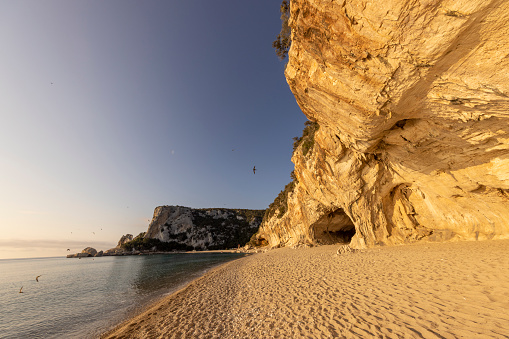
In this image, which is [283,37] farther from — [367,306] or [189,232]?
[189,232]

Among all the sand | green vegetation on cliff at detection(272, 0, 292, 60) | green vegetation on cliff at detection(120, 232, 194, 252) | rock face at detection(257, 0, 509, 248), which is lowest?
the sand

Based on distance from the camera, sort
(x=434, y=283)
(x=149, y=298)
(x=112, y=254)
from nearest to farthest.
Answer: (x=434, y=283) → (x=149, y=298) → (x=112, y=254)

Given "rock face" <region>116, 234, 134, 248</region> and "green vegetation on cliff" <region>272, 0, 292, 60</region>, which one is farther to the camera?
"rock face" <region>116, 234, 134, 248</region>

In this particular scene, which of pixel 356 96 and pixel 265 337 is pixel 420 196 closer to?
pixel 356 96

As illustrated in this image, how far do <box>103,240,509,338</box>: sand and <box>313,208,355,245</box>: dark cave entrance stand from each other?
2017 cm

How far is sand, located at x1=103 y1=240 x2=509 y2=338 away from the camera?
448 centimetres

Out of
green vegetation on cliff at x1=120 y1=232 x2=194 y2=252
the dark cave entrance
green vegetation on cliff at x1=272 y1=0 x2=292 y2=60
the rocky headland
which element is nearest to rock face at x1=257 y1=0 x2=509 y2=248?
green vegetation on cliff at x1=272 y1=0 x2=292 y2=60

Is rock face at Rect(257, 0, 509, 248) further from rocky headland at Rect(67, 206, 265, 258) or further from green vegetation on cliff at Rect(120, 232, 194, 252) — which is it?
green vegetation on cliff at Rect(120, 232, 194, 252)

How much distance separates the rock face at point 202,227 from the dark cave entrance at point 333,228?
55487 millimetres

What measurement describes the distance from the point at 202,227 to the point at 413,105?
95.0 m

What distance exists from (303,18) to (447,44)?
18.7 feet

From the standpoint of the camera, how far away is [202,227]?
300 feet

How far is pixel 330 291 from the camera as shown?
24.9 ft

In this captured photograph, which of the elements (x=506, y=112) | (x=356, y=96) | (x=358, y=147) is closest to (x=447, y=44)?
(x=356, y=96)
